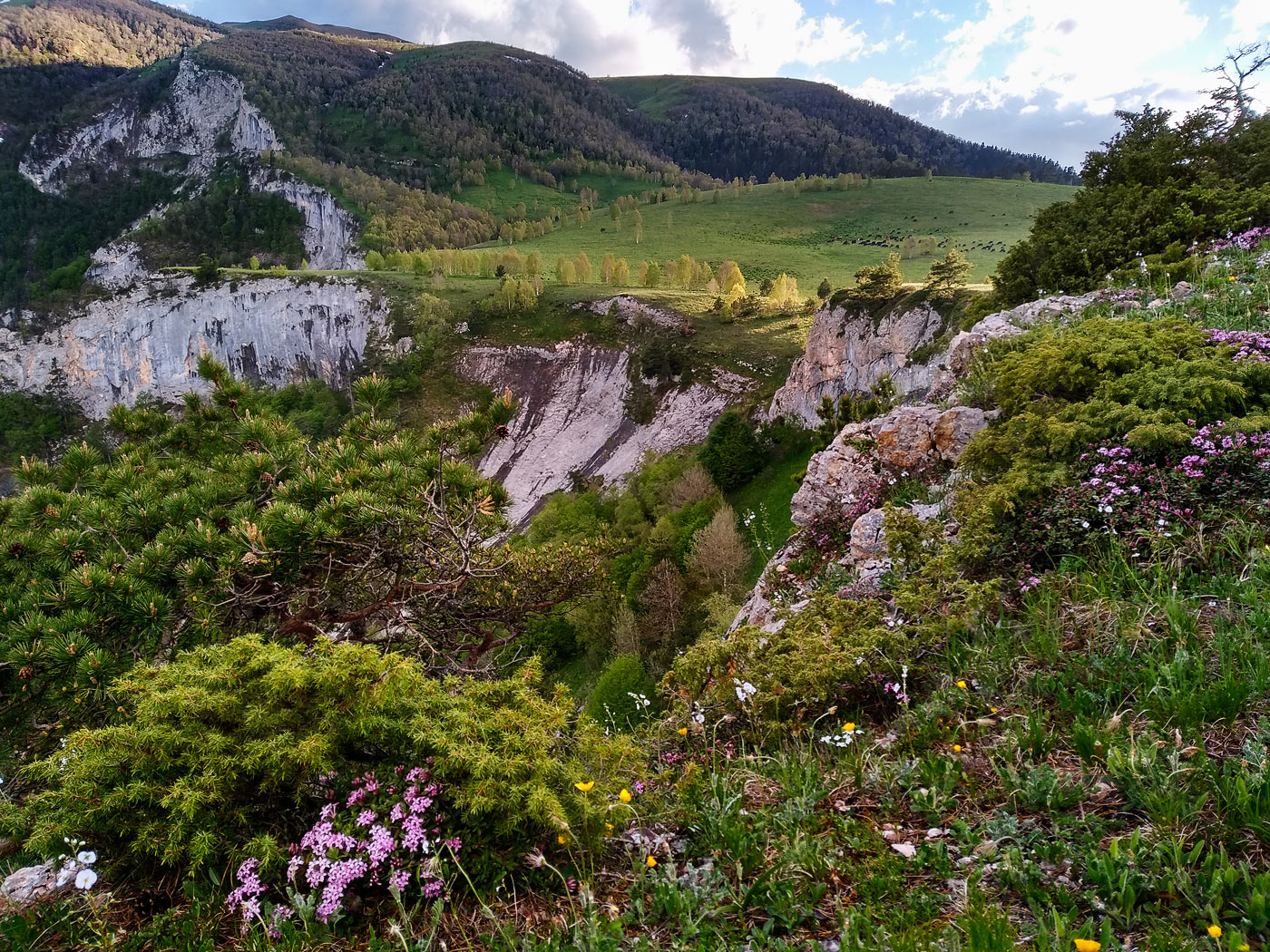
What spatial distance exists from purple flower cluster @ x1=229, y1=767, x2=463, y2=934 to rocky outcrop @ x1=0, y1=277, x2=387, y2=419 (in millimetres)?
74233

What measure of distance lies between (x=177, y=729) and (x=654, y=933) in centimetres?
241

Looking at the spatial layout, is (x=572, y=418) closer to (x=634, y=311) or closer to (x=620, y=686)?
(x=634, y=311)

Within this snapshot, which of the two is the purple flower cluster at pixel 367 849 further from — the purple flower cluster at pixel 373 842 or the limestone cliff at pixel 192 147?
the limestone cliff at pixel 192 147

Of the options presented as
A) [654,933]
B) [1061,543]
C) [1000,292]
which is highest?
[1000,292]

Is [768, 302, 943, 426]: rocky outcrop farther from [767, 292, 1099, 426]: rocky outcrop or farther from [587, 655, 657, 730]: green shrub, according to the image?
[587, 655, 657, 730]: green shrub

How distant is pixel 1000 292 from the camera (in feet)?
49.9

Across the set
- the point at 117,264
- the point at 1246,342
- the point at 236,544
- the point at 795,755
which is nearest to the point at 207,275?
the point at 117,264

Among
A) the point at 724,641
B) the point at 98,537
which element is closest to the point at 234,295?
the point at 98,537

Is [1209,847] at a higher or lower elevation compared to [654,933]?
higher

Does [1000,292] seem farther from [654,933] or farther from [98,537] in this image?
[98,537]

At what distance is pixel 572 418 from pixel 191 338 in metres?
51.9

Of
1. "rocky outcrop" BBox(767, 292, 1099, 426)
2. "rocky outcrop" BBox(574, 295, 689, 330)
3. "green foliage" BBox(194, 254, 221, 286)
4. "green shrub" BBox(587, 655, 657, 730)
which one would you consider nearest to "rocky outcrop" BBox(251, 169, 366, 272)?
"green foliage" BBox(194, 254, 221, 286)

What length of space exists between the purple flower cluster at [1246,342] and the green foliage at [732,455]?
29.0 metres

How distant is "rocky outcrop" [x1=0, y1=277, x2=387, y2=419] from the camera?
7125cm
